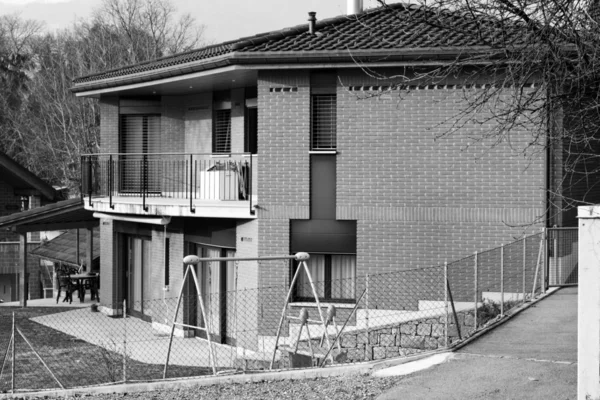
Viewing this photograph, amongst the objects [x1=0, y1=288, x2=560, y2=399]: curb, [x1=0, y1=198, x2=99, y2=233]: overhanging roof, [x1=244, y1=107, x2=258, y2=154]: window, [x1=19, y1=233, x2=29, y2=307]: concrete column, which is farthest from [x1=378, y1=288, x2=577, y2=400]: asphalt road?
[x1=19, y1=233, x2=29, y2=307]: concrete column

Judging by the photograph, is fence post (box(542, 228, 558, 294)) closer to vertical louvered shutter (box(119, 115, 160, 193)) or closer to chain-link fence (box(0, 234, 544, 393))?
chain-link fence (box(0, 234, 544, 393))

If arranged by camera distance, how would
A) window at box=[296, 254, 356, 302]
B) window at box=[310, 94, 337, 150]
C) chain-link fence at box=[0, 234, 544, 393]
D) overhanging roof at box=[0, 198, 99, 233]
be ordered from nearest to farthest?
chain-link fence at box=[0, 234, 544, 393], window at box=[310, 94, 337, 150], window at box=[296, 254, 356, 302], overhanging roof at box=[0, 198, 99, 233]

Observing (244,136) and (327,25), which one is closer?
(327,25)

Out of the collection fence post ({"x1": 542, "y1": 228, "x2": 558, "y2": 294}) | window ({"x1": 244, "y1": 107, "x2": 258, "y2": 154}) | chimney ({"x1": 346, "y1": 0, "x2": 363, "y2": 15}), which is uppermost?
chimney ({"x1": 346, "y1": 0, "x2": 363, "y2": 15})

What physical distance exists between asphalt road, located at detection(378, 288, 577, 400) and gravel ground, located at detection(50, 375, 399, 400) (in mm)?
323

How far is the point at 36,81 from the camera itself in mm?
65125

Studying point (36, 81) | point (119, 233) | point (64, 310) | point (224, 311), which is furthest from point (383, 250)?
point (36, 81)

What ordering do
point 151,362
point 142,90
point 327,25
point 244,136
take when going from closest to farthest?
point 151,362
point 327,25
point 244,136
point 142,90

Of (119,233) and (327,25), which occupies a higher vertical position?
(327,25)

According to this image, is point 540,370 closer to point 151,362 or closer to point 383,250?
point 383,250

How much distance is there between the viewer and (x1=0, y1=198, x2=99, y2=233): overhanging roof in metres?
28.2

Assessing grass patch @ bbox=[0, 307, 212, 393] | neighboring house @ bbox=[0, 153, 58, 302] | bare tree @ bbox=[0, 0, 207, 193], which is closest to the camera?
grass patch @ bbox=[0, 307, 212, 393]

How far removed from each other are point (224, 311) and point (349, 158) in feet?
16.3

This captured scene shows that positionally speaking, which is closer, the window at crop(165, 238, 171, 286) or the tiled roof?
the tiled roof
